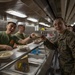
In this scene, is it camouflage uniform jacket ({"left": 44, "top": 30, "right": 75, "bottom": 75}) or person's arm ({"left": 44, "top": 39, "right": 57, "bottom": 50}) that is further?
person's arm ({"left": 44, "top": 39, "right": 57, "bottom": 50})

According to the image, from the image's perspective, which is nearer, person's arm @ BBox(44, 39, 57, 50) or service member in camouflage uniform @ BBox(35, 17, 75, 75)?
service member in camouflage uniform @ BBox(35, 17, 75, 75)

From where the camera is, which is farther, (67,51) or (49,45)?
(49,45)

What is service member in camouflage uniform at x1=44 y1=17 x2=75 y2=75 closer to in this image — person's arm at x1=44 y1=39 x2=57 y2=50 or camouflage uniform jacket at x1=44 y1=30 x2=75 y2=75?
camouflage uniform jacket at x1=44 y1=30 x2=75 y2=75

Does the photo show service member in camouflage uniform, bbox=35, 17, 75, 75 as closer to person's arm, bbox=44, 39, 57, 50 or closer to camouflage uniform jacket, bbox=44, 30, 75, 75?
camouflage uniform jacket, bbox=44, 30, 75, 75

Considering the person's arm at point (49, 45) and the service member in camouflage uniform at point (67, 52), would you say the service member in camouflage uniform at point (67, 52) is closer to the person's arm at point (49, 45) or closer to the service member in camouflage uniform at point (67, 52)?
the service member in camouflage uniform at point (67, 52)

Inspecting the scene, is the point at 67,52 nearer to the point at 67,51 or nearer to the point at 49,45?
the point at 67,51

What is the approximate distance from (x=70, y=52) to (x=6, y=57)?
1.05m

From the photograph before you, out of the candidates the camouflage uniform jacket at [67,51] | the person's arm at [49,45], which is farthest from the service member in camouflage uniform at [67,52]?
the person's arm at [49,45]

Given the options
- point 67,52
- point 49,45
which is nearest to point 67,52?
point 67,52

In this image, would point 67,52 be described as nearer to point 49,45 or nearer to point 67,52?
point 67,52

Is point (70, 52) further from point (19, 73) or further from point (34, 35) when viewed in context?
point (19, 73)

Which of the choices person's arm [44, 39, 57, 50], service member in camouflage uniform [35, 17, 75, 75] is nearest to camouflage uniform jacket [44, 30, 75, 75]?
service member in camouflage uniform [35, 17, 75, 75]

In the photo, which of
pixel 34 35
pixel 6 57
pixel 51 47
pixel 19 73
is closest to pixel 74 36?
pixel 51 47

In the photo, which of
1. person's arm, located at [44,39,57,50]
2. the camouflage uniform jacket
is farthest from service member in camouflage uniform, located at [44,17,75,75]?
person's arm, located at [44,39,57,50]
